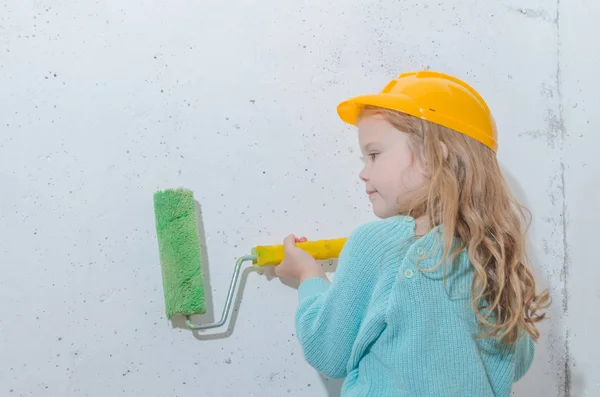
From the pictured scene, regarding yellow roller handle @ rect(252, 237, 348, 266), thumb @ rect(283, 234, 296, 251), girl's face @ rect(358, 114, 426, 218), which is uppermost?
girl's face @ rect(358, 114, 426, 218)

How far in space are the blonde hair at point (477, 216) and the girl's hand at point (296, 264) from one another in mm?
155

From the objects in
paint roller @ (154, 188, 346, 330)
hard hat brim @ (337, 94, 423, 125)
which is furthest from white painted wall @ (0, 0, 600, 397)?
hard hat brim @ (337, 94, 423, 125)

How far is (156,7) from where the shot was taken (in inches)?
40.3

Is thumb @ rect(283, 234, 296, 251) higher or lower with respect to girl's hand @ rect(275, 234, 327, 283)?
higher

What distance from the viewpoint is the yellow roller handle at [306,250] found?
1024mm

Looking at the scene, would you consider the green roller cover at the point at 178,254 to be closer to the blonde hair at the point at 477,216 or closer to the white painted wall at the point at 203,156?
the white painted wall at the point at 203,156

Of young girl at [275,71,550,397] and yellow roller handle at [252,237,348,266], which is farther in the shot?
yellow roller handle at [252,237,348,266]

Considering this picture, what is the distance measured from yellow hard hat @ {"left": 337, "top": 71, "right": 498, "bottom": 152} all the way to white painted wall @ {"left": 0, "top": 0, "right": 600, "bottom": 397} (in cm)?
18

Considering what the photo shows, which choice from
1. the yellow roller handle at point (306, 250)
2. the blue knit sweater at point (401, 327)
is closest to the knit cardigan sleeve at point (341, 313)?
the blue knit sweater at point (401, 327)

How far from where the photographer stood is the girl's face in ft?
2.93

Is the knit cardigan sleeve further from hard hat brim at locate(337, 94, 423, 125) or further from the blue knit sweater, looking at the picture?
hard hat brim at locate(337, 94, 423, 125)

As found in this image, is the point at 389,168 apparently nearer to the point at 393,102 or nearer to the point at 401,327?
the point at 393,102

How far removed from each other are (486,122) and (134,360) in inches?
21.8

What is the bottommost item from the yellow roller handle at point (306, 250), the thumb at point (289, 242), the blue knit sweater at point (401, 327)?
the blue knit sweater at point (401, 327)
